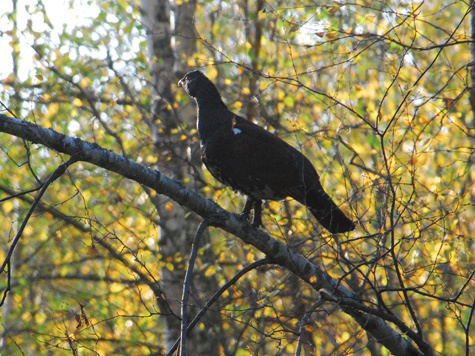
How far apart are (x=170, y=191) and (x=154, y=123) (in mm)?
3813

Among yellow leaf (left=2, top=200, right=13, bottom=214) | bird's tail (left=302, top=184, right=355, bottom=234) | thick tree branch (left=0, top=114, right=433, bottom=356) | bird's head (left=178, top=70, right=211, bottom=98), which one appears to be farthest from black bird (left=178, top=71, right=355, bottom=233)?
yellow leaf (left=2, top=200, right=13, bottom=214)

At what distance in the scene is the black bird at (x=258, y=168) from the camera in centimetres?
489

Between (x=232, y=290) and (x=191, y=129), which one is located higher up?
(x=191, y=129)

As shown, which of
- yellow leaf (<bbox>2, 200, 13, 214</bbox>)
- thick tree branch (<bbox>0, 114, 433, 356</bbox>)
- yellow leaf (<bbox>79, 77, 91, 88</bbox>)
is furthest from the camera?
yellow leaf (<bbox>79, 77, 91, 88</bbox>)

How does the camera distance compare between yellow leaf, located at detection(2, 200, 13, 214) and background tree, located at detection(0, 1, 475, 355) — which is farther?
yellow leaf, located at detection(2, 200, 13, 214)

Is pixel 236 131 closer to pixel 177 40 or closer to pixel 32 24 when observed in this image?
pixel 177 40

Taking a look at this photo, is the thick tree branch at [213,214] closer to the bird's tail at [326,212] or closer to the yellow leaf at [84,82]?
the bird's tail at [326,212]

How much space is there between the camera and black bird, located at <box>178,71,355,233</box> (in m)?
4.89

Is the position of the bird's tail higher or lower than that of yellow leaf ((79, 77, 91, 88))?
lower

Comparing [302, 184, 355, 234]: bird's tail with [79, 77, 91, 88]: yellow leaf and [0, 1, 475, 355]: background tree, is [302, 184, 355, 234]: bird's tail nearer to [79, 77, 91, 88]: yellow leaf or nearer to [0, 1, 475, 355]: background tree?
[0, 1, 475, 355]: background tree

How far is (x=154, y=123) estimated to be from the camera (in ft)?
23.6

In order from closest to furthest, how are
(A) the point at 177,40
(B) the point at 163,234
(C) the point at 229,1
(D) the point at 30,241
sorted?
(B) the point at 163,234
(A) the point at 177,40
(C) the point at 229,1
(D) the point at 30,241

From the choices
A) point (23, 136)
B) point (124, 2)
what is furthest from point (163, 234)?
point (124, 2)

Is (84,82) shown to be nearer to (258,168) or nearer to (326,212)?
(258,168)
